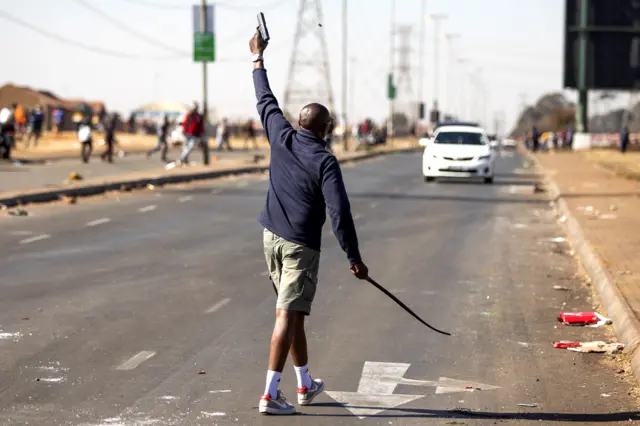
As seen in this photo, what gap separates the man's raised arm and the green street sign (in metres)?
34.1

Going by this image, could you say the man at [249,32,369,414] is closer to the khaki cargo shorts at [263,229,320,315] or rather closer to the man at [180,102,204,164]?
the khaki cargo shorts at [263,229,320,315]

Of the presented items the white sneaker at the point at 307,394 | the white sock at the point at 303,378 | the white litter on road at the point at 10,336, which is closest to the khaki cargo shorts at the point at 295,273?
the white sock at the point at 303,378

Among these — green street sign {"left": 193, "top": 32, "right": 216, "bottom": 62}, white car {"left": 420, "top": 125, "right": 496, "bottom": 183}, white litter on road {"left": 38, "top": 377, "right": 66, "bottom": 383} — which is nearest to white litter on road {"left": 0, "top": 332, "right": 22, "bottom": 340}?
white litter on road {"left": 38, "top": 377, "right": 66, "bottom": 383}

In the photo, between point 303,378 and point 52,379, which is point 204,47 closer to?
point 52,379

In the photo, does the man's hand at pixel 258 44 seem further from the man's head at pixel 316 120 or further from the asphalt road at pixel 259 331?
the asphalt road at pixel 259 331

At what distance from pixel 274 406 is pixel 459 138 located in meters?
31.4

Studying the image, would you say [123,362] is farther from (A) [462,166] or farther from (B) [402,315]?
(A) [462,166]

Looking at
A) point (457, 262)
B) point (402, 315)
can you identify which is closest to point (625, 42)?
point (457, 262)

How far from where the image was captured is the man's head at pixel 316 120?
7301mm

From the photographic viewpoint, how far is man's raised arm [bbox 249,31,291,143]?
7465mm

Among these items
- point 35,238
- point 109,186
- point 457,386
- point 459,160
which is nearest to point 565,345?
point 457,386

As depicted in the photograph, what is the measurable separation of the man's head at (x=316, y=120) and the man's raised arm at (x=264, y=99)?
3.9 inches

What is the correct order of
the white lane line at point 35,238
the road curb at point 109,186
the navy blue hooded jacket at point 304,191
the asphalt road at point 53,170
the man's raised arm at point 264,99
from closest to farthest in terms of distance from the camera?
1. the navy blue hooded jacket at point 304,191
2. the man's raised arm at point 264,99
3. the white lane line at point 35,238
4. the road curb at point 109,186
5. the asphalt road at point 53,170

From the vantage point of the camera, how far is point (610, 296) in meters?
12.1
